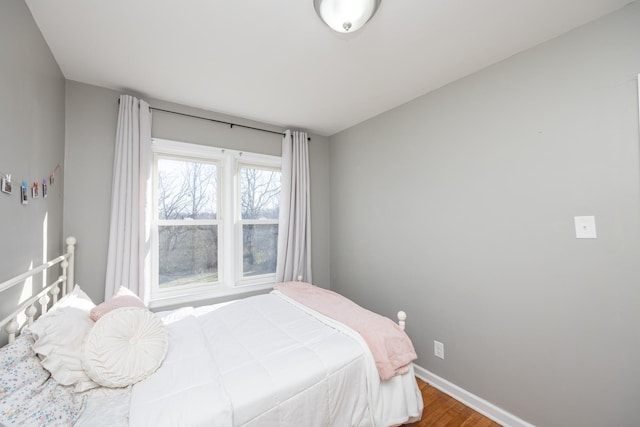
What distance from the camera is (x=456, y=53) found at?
1784 mm

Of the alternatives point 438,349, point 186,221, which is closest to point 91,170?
point 186,221

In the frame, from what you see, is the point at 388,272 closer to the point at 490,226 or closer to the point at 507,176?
the point at 490,226

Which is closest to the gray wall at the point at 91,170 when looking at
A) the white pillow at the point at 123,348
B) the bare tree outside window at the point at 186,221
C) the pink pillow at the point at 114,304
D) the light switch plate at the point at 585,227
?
the bare tree outside window at the point at 186,221

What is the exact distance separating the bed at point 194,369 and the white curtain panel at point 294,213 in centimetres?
116

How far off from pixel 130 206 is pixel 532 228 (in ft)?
10.1

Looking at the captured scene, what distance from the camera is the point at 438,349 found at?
221 centimetres

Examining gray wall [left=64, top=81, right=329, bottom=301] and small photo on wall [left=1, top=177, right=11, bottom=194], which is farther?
gray wall [left=64, top=81, right=329, bottom=301]

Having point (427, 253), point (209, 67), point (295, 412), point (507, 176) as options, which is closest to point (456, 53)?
point (507, 176)

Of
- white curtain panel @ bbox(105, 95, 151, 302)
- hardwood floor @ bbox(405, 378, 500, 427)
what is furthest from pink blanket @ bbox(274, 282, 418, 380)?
white curtain panel @ bbox(105, 95, 151, 302)

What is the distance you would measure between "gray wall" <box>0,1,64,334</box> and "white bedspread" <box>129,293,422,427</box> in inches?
33.8

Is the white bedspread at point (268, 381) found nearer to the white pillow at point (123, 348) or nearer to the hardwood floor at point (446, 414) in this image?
the white pillow at point (123, 348)

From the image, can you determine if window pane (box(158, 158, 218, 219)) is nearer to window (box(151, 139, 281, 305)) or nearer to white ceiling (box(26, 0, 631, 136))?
window (box(151, 139, 281, 305))

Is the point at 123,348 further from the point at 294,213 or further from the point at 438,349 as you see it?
the point at 438,349

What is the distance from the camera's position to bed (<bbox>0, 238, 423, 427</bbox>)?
1.00m
